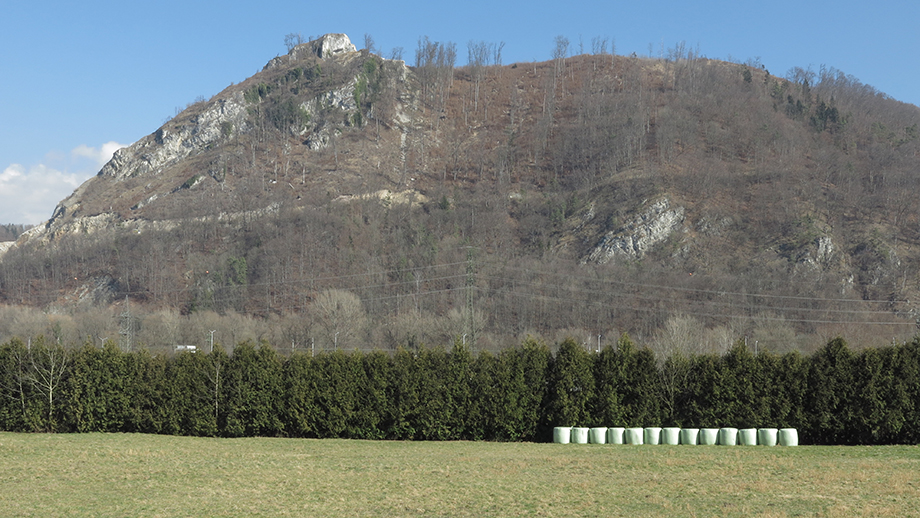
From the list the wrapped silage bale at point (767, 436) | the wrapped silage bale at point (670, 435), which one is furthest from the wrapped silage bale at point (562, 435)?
the wrapped silage bale at point (767, 436)

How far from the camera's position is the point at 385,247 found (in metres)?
131

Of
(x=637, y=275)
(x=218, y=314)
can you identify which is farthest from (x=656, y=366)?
(x=218, y=314)

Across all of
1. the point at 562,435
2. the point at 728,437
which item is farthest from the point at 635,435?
the point at 728,437

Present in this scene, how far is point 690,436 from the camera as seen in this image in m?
25.8

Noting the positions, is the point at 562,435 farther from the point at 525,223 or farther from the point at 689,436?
the point at 525,223

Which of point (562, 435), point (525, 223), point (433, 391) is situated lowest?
point (562, 435)

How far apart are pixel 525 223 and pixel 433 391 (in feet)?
379

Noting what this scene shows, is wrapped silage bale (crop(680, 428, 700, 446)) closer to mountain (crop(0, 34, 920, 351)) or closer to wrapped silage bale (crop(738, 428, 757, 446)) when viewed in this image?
wrapped silage bale (crop(738, 428, 757, 446))

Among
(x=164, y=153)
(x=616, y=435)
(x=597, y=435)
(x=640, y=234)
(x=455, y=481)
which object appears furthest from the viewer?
(x=164, y=153)

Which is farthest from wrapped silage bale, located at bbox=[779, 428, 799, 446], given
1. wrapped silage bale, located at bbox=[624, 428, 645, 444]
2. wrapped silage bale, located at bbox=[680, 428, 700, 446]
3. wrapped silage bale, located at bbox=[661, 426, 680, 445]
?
wrapped silage bale, located at bbox=[624, 428, 645, 444]

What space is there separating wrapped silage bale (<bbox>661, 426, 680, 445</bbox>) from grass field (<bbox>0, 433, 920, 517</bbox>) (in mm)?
1184

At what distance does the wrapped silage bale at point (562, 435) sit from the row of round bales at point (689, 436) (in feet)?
0.48

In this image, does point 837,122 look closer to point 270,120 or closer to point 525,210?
point 525,210

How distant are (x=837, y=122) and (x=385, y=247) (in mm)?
Answer: 108616
